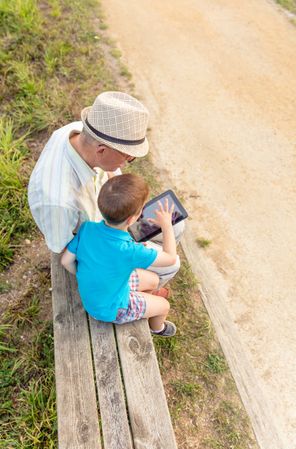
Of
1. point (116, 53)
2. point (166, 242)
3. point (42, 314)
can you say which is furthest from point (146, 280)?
point (116, 53)

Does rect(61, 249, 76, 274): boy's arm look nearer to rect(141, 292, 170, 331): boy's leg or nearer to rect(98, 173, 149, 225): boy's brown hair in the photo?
rect(98, 173, 149, 225): boy's brown hair

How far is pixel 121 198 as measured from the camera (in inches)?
74.5

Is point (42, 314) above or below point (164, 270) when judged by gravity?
below

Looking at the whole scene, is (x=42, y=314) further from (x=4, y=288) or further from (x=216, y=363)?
(x=216, y=363)

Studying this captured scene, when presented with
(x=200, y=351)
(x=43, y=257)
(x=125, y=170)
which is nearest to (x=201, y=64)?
(x=125, y=170)

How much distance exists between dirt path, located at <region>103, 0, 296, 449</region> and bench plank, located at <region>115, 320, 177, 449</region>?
100 centimetres

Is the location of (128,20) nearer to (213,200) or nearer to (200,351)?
(213,200)

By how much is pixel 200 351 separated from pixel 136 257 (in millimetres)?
1180

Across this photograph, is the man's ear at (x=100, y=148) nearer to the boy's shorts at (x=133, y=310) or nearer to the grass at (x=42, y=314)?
the boy's shorts at (x=133, y=310)

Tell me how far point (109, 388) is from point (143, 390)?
184 millimetres

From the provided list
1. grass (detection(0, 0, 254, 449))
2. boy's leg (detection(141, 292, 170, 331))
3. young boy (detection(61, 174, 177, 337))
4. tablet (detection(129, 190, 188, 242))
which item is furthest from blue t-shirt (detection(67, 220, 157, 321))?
grass (detection(0, 0, 254, 449))

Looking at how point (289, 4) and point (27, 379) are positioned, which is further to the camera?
point (289, 4)

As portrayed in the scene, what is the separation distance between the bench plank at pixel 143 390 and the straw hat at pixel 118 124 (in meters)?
1.06

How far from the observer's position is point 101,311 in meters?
2.13
